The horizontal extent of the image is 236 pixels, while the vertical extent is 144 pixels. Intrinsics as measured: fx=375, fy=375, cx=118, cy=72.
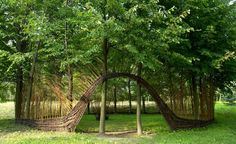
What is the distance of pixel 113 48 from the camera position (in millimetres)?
14984

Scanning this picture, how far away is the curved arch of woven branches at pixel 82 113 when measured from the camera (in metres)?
14.5

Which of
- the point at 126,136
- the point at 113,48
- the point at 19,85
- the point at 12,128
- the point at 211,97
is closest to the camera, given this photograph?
the point at 126,136

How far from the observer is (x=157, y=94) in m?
15.5

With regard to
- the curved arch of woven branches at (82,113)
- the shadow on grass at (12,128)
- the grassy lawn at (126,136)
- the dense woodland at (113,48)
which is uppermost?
the dense woodland at (113,48)

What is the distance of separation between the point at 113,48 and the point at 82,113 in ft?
9.36

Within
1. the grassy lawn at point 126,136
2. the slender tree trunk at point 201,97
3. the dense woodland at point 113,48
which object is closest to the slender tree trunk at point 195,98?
the dense woodland at point 113,48

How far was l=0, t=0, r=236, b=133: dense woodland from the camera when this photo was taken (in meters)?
13.5

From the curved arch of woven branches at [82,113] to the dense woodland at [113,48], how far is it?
0.35 meters

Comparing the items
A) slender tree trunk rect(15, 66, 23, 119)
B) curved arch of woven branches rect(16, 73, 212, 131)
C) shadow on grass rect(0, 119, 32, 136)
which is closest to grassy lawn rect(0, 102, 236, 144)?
shadow on grass rect(0, 119, 32, 136)

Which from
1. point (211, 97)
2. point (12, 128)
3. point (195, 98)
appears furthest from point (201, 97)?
point (12, 128)

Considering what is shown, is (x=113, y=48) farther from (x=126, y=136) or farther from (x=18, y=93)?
(x=18, y=93)

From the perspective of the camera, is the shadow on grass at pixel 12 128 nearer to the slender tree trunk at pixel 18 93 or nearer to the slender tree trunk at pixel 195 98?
the slender tree trunk at pixel 18 93

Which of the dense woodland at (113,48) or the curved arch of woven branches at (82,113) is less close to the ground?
the dense woodland at (113,48)

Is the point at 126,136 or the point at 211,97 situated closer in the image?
the point at 126,136
